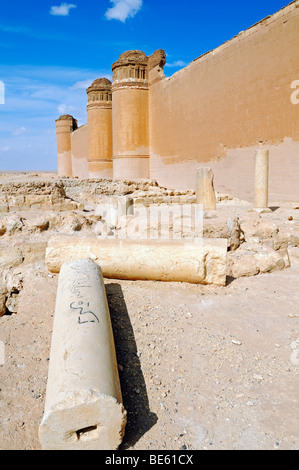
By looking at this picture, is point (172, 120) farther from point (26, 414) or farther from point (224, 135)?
point (26, 414)

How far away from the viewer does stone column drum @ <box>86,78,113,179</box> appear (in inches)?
886

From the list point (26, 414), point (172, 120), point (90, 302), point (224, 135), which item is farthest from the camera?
point (172, 120)

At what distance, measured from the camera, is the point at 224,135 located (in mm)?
12961

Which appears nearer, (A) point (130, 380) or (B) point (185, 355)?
(A) point (130, 380)

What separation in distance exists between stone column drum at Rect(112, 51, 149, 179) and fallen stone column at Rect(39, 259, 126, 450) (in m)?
16.9

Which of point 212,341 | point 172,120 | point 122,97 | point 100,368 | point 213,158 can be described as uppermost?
point 122,97

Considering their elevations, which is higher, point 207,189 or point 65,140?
point 65,140

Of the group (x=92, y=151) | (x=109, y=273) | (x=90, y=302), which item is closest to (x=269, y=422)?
(x=90, y=302)

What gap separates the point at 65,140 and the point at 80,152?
4838 mm

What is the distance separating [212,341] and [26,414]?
159cm

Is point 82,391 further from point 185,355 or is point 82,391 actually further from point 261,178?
point 261,178

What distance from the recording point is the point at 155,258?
410 cm

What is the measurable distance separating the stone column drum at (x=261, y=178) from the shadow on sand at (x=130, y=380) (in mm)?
6511

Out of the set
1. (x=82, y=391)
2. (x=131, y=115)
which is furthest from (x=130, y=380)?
(x=131, y=115)
